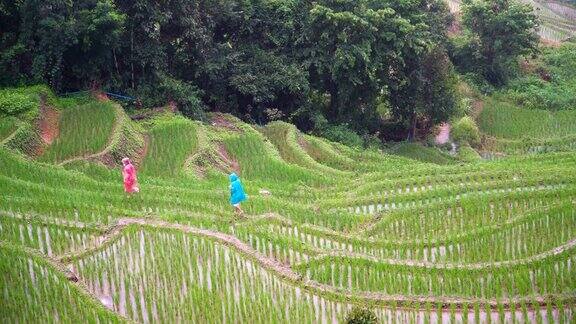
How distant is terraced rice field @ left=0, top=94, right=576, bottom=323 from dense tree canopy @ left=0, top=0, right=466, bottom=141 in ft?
9.17

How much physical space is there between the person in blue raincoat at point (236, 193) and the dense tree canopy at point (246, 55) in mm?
7407

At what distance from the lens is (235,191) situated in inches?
493

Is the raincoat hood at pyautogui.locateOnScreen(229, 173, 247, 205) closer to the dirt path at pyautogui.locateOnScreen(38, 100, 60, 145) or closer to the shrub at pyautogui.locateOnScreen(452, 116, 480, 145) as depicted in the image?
the dirt path at pyautogui.locateOnScreen(38, 100, 60, 145)

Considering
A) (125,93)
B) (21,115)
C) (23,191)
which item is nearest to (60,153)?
(21,115)

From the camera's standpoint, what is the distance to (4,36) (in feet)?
62.9

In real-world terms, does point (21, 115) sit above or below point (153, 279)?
above

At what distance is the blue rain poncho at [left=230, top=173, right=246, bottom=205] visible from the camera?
12430 mm

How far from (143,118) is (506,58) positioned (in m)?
15.9

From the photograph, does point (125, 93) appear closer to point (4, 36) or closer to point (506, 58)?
point (4, 36)

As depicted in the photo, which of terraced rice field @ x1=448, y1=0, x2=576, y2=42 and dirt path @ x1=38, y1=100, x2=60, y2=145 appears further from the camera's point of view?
terraced rice field @ x1=448, y1=0, x2=576, y2=42

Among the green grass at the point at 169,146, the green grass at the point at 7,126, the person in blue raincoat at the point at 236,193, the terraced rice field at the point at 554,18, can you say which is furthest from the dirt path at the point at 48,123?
the terraced rice field at the point at 554,18

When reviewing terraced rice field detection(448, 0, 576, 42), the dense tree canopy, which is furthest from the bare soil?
terraced rice field detection(448, 0, 576, 42)

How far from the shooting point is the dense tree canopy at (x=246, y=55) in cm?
1833

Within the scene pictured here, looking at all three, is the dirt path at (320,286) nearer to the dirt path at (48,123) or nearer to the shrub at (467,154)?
the dirt path at (48,123)
